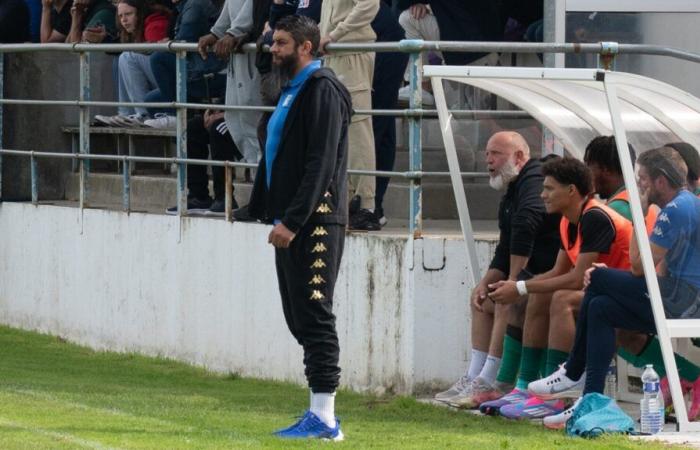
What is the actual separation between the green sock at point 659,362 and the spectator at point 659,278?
0.20 m

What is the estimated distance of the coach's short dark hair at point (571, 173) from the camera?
9859 mm

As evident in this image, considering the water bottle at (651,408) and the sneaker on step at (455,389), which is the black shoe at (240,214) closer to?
the sneaker on step at (455,389)

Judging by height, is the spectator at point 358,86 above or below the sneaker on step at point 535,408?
above

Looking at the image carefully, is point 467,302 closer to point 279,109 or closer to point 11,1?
point 279,109

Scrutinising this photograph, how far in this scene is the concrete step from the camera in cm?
1252

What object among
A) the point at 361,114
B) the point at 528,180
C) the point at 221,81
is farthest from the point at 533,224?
the point at 221,81

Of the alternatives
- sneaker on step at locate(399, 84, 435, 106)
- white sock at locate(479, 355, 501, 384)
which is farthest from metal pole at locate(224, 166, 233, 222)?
white sock at locate(479, 355, 501, 384)

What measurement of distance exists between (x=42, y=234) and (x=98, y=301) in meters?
1.25

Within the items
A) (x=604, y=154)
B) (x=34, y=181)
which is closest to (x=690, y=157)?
(x=604, y=154)

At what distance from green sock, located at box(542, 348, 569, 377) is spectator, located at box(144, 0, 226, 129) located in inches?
181

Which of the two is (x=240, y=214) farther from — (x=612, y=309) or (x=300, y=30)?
(x=612, y=309)

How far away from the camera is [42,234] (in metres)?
15.8

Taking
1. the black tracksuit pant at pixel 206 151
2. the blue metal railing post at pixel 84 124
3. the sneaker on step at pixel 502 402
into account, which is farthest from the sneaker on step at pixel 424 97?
the sneaker on step at pixel 502 402

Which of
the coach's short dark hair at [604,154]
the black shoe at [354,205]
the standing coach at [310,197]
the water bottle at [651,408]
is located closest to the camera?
the standing coach at [310,197]
